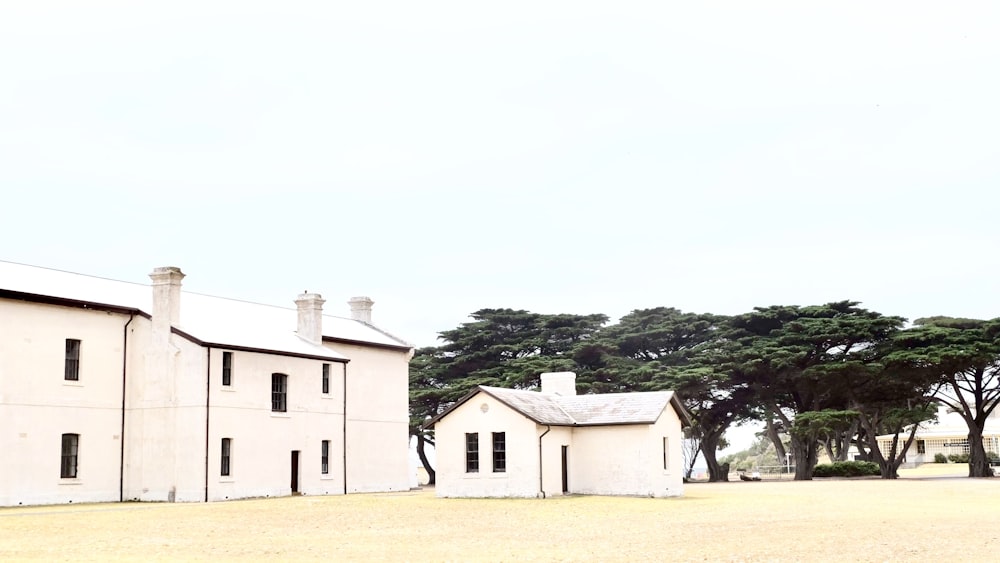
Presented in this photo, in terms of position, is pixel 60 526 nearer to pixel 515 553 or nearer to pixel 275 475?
pixel 515 553

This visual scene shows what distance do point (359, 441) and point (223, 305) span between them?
8.25m

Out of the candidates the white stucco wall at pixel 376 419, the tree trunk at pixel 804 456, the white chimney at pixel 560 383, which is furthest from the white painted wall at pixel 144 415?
the tree trunk at pixel 804 456

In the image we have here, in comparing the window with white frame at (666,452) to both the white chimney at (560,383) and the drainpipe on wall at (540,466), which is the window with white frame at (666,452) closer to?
the drainpipe on wall at (540,466)

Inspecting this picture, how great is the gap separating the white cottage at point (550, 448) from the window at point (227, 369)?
25.5 feet

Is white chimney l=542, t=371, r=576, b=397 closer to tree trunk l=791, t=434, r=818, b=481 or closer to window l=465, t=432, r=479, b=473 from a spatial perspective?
window l=465, t=432, r=479, b=473

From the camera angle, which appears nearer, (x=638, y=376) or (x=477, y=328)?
(x=638, y=376)

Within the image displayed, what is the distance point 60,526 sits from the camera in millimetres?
26531

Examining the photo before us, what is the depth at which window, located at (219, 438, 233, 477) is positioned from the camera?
40.3m

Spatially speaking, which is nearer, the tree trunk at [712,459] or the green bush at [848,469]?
the tree trunk at [712,459]

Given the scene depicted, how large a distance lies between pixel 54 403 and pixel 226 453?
20.5 feet

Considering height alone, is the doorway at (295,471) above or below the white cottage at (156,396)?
below

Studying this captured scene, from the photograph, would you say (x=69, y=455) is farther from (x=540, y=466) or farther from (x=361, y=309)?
(x=361, y=309)

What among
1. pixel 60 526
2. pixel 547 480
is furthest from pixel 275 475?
pixel 60 526

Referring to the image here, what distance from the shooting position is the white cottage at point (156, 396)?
120 ft
